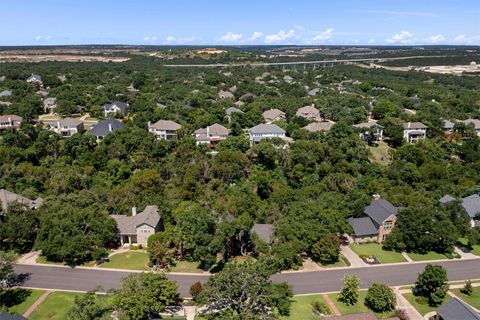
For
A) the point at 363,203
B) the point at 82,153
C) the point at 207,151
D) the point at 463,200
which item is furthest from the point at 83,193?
the point at 463,200

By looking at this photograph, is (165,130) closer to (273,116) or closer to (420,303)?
(273,116)

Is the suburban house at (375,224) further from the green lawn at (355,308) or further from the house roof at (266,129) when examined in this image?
the house roof at (266,129)

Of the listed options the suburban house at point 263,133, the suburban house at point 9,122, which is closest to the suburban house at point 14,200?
the suburban house at point 9,122

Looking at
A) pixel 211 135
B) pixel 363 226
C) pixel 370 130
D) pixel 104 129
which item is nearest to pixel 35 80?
pixel 104 129

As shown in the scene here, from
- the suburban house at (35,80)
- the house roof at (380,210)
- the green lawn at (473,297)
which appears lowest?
the green lawn at (473,297)

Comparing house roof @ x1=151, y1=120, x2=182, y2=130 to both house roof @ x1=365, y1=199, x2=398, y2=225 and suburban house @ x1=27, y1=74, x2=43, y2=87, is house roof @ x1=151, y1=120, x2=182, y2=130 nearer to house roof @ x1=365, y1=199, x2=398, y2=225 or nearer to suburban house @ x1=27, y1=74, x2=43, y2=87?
house roof @ x1=365, y1=199, x2=398, y2=225
